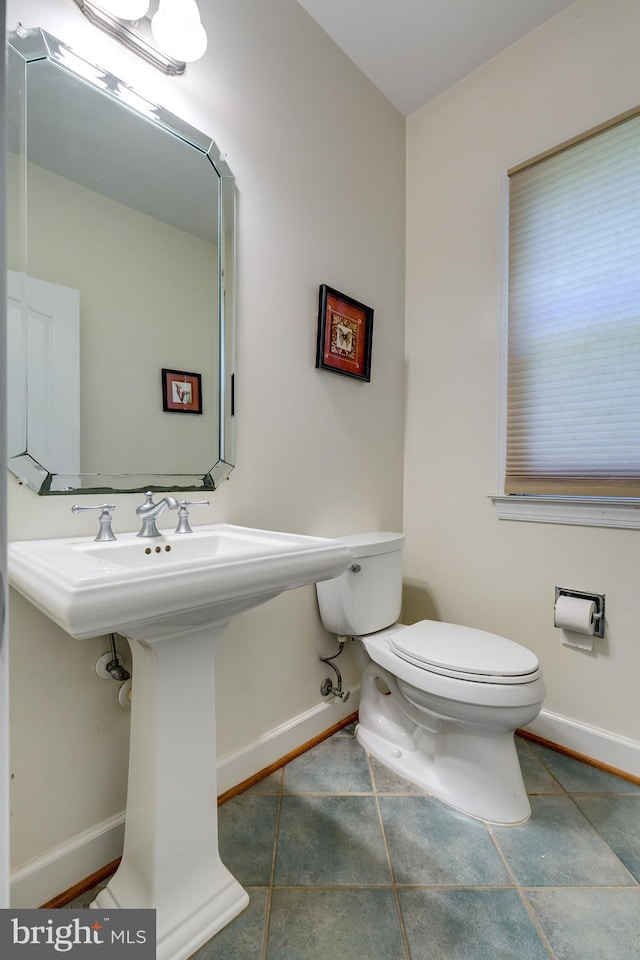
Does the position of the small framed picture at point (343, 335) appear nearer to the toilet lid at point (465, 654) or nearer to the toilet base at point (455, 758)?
the toilet lid at point (465, 654)

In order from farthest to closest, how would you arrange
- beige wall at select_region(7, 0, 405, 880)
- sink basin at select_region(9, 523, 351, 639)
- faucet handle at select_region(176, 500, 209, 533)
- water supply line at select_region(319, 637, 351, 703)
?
water supply line at select_region(319, 637, 351, 703) → faucet handle at select_region(176, 500, 209, 533) → beige wall at select_region(7, 0, 405, 880) → sink basin at select_region(9, 523, 351, 639)

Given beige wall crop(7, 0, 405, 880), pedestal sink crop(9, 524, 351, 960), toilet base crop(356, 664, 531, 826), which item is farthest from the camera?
toilet base crop(356, 664, 531, 826)

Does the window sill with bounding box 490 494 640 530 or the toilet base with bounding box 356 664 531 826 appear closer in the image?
the toilet base with bounding box 356 664 531 826

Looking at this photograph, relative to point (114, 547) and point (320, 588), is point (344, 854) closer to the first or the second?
point (320, 588)

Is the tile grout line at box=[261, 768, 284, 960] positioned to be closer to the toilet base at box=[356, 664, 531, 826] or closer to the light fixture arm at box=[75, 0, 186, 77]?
the toilet base at box=[356, 664, 531, 826]

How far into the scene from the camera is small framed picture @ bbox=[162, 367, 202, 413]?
1.27 m

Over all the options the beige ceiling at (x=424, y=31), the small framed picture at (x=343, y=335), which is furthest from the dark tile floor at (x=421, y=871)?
the beige ceiling at (x=424, y=31)

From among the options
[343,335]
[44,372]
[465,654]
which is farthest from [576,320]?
[44,372]

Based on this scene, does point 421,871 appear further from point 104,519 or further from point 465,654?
point 104,519

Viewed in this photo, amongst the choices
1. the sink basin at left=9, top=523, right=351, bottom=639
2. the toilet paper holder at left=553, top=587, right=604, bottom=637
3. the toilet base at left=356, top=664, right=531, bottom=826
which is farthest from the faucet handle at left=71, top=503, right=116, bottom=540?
the toilet paper holder at left=553, top=587, right=604, bottom=637

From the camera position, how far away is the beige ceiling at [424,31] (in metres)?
1.61

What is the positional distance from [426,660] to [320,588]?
0.47 meters

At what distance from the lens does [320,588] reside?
65.6 inches

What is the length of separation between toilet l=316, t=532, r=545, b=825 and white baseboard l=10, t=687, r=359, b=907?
39 cm
